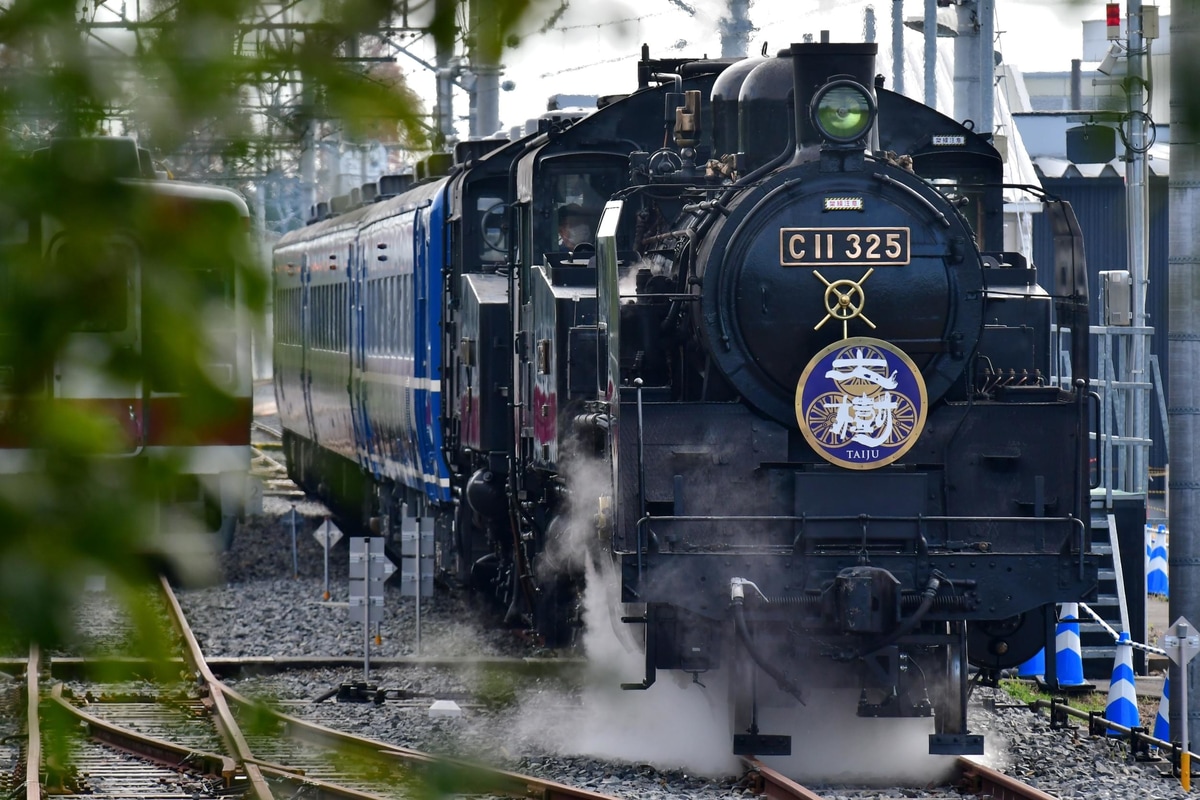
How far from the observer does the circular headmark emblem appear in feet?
27.0

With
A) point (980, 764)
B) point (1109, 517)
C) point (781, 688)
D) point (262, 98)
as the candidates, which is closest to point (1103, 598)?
point (1109, 517)

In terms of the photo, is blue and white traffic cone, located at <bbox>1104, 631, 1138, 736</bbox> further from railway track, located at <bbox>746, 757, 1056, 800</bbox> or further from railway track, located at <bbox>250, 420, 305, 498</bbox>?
railway track, located at <bbox>250, 420, 305, 498</bbox>

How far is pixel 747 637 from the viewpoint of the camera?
26.1 feet

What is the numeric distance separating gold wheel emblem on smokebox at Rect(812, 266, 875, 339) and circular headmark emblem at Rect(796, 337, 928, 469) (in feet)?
0.38

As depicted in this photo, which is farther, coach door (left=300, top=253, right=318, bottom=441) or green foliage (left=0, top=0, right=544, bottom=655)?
coach door (left=300, top=253, right=318, bottom=441)

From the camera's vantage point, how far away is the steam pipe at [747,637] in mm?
7941

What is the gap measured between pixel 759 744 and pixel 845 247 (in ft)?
7.73

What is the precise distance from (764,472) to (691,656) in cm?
95

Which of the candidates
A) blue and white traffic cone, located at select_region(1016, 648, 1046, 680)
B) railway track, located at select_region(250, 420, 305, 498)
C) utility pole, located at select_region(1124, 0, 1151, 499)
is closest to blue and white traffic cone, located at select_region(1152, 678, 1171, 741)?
blue and white traffic cone, located at select_region(1016, 648, 1046, 680)

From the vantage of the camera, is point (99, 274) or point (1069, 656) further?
point (1069, 656)

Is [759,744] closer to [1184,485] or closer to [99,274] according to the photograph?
[1184,485]

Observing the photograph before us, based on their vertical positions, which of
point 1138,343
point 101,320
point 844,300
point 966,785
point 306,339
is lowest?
point 966,785

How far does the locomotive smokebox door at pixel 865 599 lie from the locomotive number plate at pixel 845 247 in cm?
144

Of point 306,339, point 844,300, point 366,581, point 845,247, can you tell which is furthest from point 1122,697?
point 306,339
